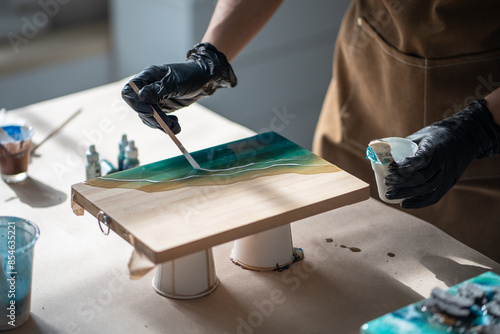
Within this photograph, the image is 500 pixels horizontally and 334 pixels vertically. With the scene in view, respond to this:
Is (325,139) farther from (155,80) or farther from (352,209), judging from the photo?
(155,80)

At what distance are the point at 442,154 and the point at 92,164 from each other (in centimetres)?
89

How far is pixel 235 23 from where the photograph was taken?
64.0 inches

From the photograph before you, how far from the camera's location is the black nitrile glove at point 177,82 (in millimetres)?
1393

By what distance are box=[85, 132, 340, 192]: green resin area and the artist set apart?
0.13 m

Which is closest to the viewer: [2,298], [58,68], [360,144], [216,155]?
[2,298]

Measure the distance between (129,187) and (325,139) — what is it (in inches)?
30.7

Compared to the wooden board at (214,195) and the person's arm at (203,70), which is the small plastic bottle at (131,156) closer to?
the person's arm at (203,70)

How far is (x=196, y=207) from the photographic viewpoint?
119 centimetres

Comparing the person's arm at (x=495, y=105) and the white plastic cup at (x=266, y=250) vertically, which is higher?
the person's arm at (x=495, y=105)

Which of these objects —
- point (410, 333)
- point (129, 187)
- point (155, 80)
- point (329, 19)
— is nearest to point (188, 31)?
point (329, 19)

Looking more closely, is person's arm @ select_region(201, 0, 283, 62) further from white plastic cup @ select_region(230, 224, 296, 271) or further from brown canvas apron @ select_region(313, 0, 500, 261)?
white plastic cup @ select_region(230, 224, 296, 271)

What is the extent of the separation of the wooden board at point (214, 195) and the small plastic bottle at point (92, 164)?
0.32 meters

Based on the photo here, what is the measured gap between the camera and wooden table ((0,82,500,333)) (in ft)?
3.82

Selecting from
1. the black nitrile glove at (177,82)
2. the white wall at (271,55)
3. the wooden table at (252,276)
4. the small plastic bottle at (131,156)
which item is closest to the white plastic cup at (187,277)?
the wooden table at (252,276)
